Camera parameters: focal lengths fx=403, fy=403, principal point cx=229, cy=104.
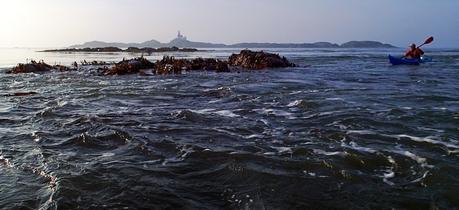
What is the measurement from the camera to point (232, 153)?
7895 millimetres

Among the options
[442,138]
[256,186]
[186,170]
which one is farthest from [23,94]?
[442,138]

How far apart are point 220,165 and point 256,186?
116 centimetres

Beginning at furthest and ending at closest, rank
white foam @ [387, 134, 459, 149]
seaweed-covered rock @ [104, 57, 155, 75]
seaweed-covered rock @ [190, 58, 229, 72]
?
1. seaweed-covered rock @ [190, 58, 229, 72]
2. seaweed-covered rock @ [104, 57, 155, 75]
3. white foam @ [387, 134, 459, 149]

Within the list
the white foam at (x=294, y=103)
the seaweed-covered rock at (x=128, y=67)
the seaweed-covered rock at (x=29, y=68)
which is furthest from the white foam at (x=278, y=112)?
the seaweed-covered rock at (x=29, y=68)

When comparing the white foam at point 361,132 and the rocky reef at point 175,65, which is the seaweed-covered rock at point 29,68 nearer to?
the rocky reef at point 175,65

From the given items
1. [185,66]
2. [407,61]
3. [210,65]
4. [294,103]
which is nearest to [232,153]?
[294,103]

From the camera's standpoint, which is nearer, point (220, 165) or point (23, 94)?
point (220, 165)

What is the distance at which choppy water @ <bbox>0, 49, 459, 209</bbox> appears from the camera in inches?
224

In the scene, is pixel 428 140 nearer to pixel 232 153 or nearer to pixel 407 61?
pixel 232 153

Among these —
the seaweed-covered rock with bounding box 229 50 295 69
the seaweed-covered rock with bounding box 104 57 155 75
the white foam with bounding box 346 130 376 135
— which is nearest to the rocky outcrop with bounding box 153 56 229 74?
the seaweed-covered rock with bounding box 104 57 155 75

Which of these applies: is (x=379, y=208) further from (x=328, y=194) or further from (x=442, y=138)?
(x=442, y=138)

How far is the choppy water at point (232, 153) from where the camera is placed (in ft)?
18.7

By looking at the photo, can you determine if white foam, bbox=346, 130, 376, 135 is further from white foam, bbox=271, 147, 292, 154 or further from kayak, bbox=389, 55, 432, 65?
kayak, bbox=389, 55, 432, 65

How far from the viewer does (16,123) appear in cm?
1076
